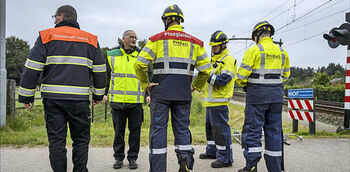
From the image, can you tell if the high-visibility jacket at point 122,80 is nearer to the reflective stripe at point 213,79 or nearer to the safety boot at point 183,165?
the reflective stripe at point 213,79

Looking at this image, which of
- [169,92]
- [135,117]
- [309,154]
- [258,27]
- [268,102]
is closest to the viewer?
[169,92]

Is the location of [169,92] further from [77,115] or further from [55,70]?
[55,70]

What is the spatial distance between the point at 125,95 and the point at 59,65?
1332 mm

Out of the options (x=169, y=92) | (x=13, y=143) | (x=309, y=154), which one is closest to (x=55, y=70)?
(x=169, y=92)

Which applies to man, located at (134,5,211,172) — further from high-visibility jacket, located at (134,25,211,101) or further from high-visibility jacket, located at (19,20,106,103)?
high-visibility jacket, located at (19,20,106,103)

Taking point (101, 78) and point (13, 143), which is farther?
point (13, 143)

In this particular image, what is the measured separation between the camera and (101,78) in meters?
3.55

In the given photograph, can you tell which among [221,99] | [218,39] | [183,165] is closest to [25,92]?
[183,165]

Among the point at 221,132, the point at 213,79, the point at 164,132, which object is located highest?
the point at 213,79

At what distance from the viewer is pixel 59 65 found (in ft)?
10.4

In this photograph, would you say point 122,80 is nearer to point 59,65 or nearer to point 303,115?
point 59,65

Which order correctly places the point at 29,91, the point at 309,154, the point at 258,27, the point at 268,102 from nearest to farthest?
the point at 29,91
the point at 268,102
the point at 258,27
the point at 309,154

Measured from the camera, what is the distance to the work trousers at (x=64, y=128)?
314 centimetres

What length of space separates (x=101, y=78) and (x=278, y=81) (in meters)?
2.59
